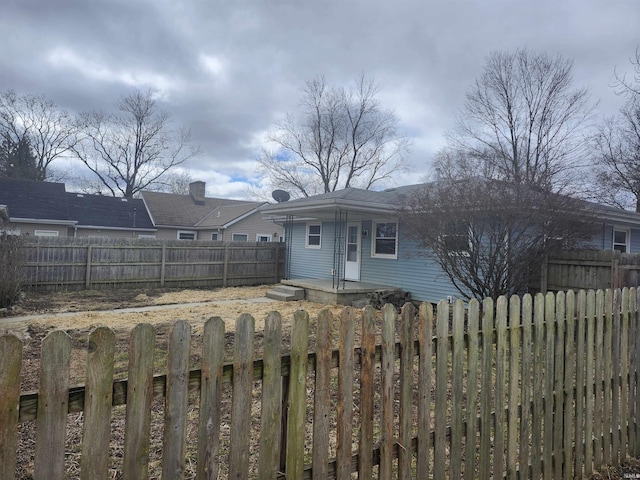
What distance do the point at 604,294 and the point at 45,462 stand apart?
12.0 feet

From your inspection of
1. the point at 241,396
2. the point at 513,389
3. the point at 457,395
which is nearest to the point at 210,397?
the point at 241,396

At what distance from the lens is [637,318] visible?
3449 millimetres

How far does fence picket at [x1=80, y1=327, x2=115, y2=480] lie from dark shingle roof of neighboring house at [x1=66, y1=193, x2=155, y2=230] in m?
23.0

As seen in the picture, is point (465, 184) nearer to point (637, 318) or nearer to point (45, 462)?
point (637, 318)

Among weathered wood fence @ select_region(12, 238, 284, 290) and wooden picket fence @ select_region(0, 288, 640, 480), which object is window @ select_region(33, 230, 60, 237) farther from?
wooden picket fence @ select_region(0, 288, 640, 480)

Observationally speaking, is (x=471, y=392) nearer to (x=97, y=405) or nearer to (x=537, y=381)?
(x=537, y=381)

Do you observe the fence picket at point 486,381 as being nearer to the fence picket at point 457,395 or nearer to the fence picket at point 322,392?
the fence picket at point 457,395

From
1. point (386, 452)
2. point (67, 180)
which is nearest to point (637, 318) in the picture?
point (386, 452)

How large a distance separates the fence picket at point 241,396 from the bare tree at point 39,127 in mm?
34516

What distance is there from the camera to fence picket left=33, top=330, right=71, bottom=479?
4.14 feet

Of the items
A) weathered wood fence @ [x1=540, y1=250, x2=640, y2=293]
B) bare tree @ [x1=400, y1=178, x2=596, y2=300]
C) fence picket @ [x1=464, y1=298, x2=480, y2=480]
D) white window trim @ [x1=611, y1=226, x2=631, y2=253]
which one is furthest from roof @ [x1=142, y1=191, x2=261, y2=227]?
fence picket @ [x1=464, y1=298, x2=480, y2=480]

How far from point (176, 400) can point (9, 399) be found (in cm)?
51

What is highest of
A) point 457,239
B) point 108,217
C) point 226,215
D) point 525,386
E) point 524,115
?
point 524,115

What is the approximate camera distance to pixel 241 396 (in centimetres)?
163
